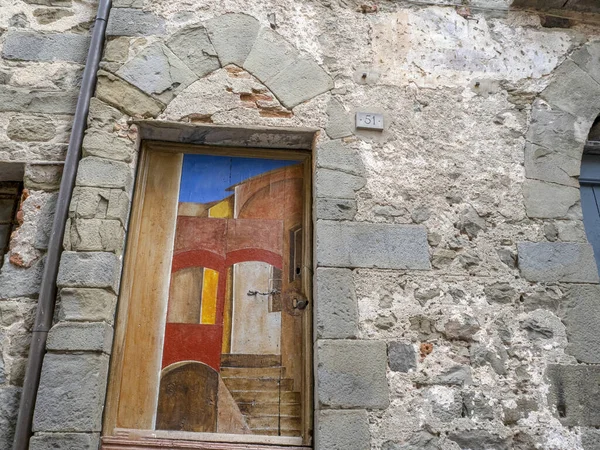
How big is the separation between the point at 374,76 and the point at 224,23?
100cm

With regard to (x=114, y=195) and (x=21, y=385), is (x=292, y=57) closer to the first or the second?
(x=114, y=195)

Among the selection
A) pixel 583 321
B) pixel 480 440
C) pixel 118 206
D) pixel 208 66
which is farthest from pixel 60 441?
pixel 583 321

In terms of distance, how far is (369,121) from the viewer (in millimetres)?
3145

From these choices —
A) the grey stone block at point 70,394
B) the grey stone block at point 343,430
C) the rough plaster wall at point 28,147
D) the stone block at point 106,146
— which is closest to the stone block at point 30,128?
the rough plaster wall at point 28,147

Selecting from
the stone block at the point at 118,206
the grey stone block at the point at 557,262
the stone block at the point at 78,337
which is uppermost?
the stone block at the point at 118,206

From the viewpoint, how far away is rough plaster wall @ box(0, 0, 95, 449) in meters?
2.63

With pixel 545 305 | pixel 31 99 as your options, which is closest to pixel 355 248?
pixel 545 305

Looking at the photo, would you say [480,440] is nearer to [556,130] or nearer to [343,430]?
[343,430]

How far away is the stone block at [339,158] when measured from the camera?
3035mm

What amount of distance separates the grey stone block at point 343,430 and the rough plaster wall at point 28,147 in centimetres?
145

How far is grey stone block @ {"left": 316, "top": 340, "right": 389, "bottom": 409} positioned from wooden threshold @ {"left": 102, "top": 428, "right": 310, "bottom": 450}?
336mm

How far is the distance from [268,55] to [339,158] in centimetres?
81

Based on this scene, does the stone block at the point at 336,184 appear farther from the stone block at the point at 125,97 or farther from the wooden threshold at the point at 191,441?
the wooden threshold at the point at 191,441

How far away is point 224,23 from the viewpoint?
10.9 ft
